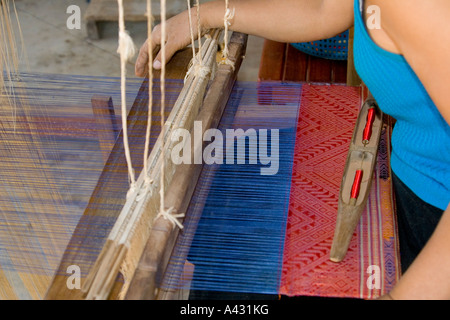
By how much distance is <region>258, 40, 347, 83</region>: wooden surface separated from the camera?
256 cm

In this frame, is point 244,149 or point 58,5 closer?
point 244,149

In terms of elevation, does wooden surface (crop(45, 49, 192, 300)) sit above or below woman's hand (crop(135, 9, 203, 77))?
below

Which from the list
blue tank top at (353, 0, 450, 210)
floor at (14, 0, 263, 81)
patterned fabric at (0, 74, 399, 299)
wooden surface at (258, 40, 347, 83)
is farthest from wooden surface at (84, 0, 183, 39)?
blue tank top at (353, 0, 450, 210)

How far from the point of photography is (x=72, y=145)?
1805mm

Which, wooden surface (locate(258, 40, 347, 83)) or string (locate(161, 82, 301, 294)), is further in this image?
wooden surface (locate(258, 40, 347, 83))

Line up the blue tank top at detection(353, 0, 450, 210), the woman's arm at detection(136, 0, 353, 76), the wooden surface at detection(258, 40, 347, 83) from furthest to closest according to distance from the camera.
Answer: the wooden surface at detection(258, 40, 347, 83) → the woman's arm at detection(136, 0, 353, 76) → the blue tank top at detection(353, 0, 450, 210)

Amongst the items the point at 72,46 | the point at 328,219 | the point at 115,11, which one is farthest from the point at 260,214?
the point at 72,46

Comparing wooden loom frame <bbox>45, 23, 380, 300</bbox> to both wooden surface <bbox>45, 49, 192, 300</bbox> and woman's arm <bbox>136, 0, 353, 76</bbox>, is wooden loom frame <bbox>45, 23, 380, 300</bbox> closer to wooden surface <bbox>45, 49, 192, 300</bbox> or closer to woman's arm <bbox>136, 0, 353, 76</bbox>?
wooden surface <bbox>45, 49, 192, 300</bbox>

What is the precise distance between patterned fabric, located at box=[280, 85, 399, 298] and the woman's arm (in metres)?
0.25

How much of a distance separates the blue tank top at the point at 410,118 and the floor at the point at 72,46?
2268mm

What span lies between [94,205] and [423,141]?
2.68ft

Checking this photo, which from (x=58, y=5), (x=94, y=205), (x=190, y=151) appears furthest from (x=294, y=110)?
(x=58, y=5)

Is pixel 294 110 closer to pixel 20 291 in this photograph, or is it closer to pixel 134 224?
pixel 134 224

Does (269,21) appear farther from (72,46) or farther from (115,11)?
(72,46)
